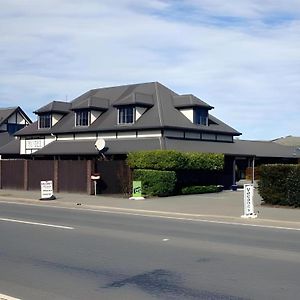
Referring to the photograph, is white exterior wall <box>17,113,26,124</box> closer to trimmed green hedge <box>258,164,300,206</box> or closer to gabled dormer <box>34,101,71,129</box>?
gabled dormer <box>34,101,71,129</box>

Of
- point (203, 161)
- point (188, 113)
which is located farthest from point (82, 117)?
point (203, 161)

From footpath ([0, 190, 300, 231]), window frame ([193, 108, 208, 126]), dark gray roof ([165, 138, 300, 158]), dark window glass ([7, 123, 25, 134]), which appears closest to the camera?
footpath ([0, 190, 300, 231])

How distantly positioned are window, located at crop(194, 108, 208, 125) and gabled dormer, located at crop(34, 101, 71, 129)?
10.9 metres

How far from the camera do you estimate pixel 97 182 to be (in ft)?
100

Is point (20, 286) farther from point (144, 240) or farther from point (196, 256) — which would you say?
point (144, 240)

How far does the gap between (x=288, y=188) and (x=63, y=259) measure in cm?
1367

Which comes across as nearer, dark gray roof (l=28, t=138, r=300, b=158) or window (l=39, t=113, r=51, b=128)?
dark gray roof (l=28, t=138, r=300, b=158)

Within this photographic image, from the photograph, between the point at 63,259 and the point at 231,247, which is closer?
the point at 63,259

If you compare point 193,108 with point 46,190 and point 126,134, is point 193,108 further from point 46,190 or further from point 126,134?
point 46,190

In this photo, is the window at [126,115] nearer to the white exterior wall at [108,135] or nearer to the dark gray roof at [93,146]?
the white exterior wall at [108,135]

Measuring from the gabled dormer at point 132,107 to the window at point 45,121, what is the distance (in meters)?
7.48

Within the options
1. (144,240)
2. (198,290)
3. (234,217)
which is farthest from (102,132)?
(198,290)

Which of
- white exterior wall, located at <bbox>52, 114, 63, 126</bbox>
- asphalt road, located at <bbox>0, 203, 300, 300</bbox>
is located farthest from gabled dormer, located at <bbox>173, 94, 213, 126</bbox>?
asphalt road, located at <bbox>0, 203, 300, 300</bbox>

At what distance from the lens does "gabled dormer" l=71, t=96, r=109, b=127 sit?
130 feet
